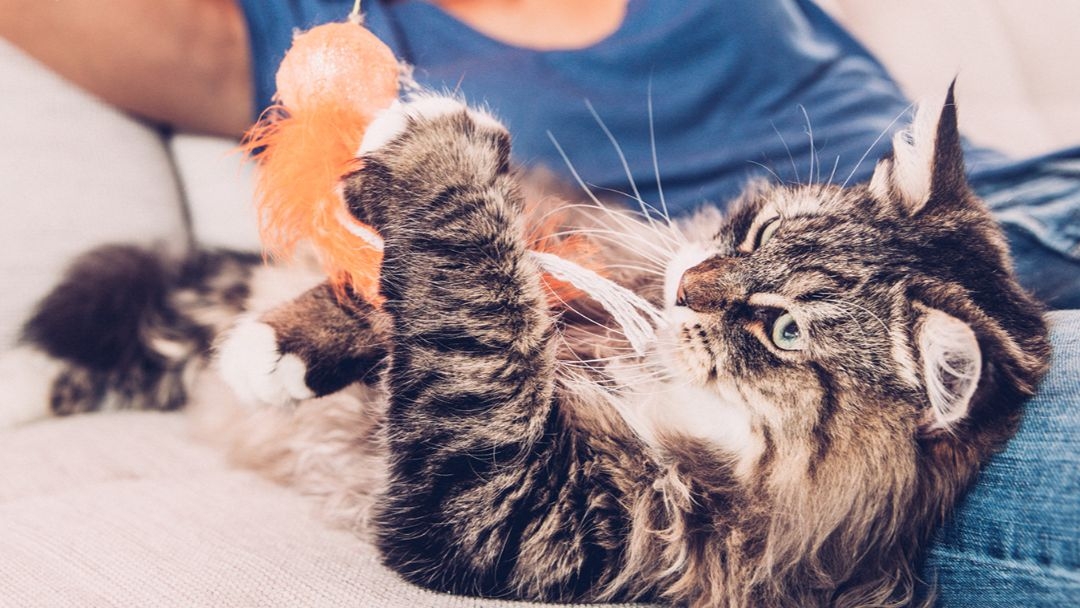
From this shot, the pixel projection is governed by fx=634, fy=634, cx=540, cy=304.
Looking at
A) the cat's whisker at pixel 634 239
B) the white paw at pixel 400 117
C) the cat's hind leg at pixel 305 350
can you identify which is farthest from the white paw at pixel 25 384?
the cat's whisker at pixel 634 239

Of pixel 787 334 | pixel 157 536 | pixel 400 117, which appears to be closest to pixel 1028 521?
pixel 787 334

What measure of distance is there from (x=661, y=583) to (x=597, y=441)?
0.63 ft

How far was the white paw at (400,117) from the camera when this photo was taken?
75 cm

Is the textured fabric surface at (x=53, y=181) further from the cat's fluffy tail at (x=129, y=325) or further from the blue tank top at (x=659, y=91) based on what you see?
the blue tank top at (x=659, y=91)

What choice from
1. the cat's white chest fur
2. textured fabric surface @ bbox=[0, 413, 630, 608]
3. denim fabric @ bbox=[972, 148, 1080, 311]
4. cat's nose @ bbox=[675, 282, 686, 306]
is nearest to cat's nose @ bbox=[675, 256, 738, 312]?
cat's nose @ bbox=[675, 282, 686, 306]

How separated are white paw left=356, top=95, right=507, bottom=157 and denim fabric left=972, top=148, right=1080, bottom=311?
98 centimetres

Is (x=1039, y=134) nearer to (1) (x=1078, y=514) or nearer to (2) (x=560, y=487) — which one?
(1) (x=1078, y=514)

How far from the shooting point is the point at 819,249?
0.81m

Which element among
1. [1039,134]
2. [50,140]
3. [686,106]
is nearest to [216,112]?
[50,140]

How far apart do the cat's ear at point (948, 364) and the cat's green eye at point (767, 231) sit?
0.72 ft

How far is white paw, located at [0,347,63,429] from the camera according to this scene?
45.3 inches

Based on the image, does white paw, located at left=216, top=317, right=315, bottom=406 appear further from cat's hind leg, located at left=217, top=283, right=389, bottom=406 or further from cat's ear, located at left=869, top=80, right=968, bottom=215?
cat's ear, located at left=869, top=80, right=968, bottom=215

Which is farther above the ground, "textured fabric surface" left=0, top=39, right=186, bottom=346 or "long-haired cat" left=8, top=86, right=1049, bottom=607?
"long-haired cat" left=8, top=86, right=1049, bottom=607

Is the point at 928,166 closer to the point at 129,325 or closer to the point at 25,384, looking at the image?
the point at 129,325
